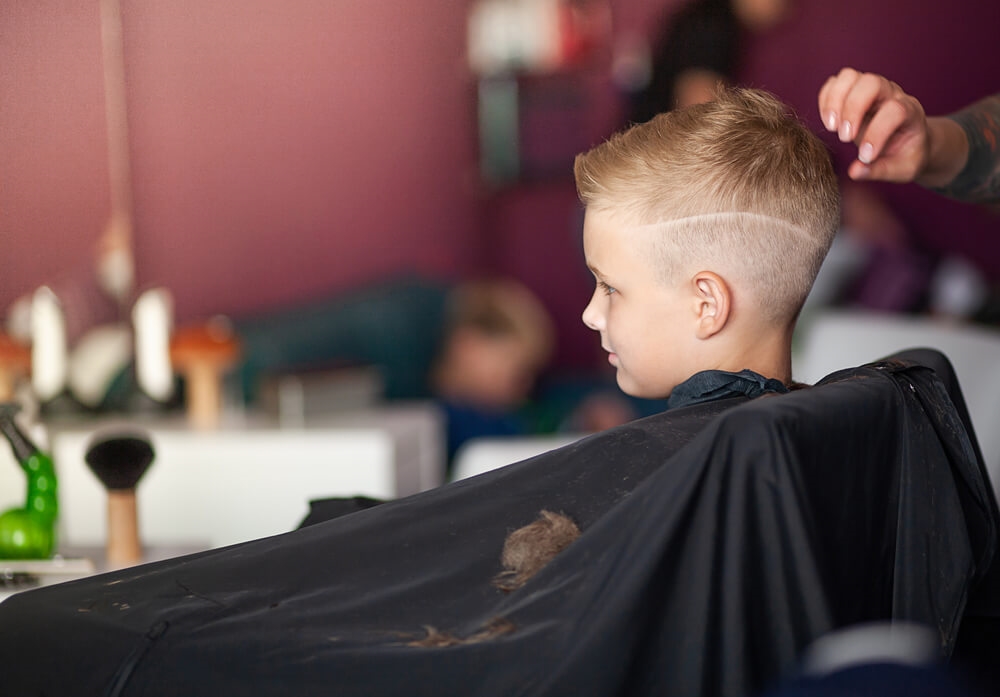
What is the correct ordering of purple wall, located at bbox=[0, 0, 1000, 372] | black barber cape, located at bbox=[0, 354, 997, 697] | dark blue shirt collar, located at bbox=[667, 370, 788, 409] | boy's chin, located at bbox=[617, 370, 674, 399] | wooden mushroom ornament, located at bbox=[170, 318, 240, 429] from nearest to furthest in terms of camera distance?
black barber cape, located at bbox=[0, 354, 997, 697]
dark blue shirt collar, located at bbox=[667, 370, 788, 409]
boy's chin, located at bbox=[617, 370, 674, 399]
purple wall, located at bbox=[0, 0, 1000, 372]
wooden mushroom ornament, located at bbox=[170, 318, 240, 429]

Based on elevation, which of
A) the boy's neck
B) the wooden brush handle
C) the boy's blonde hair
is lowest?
the wooden brush handle

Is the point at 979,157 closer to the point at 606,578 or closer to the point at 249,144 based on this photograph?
the point at 606,578

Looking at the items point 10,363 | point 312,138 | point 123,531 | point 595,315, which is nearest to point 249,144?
point 312,138

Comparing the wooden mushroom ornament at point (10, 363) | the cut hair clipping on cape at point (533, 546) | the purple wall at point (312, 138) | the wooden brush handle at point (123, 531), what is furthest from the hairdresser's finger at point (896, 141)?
the wooden mushroom ornament at point (10, 363)

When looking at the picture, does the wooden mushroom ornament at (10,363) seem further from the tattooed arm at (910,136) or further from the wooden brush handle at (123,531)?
the tattooed arm at (910,136)

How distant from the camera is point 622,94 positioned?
476cm

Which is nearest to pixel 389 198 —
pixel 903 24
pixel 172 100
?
pixel 172 100

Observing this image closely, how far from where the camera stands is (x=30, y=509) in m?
1.44

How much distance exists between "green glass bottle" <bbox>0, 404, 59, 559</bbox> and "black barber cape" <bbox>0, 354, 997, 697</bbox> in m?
0.47

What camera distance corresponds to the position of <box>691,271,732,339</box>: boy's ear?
1081 mm

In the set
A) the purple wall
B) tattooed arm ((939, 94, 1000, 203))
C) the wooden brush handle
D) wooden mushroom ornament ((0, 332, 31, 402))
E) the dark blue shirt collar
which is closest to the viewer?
the dark blue shirt collar

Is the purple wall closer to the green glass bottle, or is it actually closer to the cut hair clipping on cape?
the green glass bottle

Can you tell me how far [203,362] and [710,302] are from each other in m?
1.37

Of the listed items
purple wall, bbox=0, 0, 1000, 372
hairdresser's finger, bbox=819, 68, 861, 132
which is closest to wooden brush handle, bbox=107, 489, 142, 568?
purple wall, bbox=0, 0, 1000, 372
